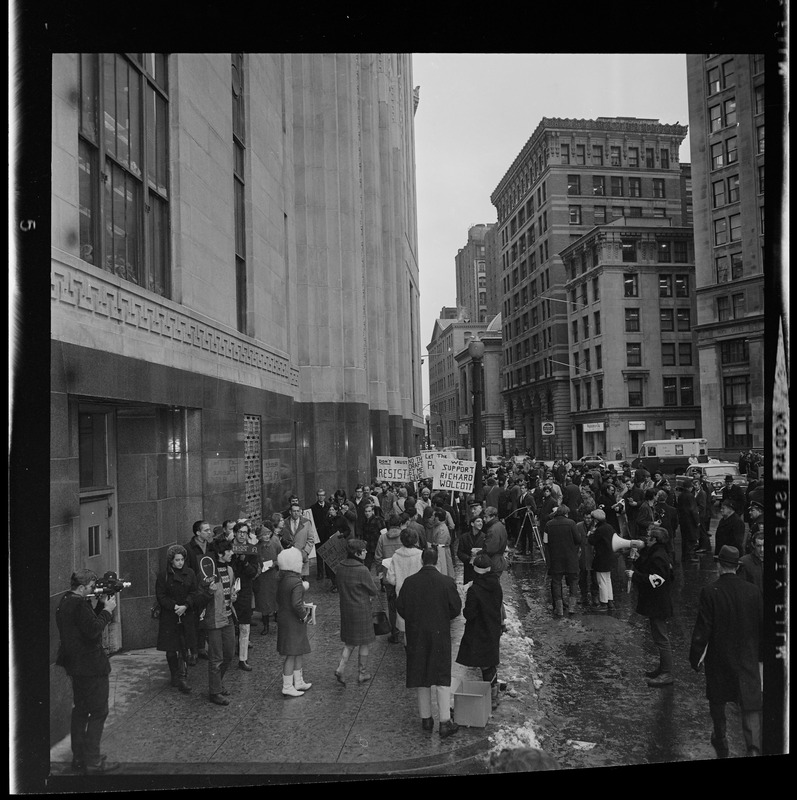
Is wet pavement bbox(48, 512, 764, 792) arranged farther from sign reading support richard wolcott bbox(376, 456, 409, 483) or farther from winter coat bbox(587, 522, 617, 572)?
sign reading support richard wolcott bbox(376, 456, 409, 483)

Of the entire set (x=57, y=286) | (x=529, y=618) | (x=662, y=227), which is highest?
(x=662, y=227)

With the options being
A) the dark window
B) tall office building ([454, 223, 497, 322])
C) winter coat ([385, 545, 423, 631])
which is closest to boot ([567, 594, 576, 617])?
winter coat ([385, 545, 423, 631])

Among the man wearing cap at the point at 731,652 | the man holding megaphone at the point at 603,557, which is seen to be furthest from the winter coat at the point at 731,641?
the man holding megaphone at the point at 603,557

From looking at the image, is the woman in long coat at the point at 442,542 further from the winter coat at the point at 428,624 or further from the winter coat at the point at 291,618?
the winter coat at the point at 428,624

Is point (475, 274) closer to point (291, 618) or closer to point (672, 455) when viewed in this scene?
point (672, 455)

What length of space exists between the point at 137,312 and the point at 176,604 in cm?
388

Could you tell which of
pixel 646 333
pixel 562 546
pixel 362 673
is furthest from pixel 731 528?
pixel 646 333

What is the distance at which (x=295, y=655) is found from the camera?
812 cm

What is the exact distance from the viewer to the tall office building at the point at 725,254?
46.2 meters

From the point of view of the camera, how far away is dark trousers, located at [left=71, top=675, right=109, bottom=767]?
20.4ft

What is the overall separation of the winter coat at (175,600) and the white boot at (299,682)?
136 centimetres
